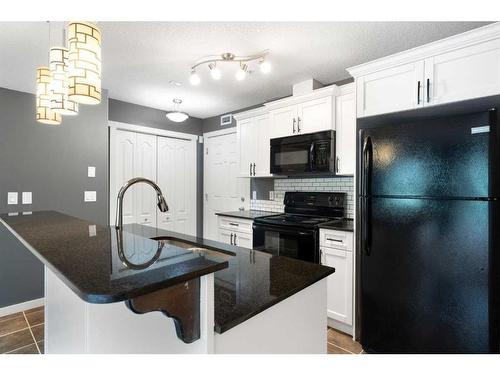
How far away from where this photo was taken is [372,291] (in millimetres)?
1980

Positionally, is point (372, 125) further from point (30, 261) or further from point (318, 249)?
point (30, 261)

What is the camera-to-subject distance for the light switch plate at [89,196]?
3.21 meters

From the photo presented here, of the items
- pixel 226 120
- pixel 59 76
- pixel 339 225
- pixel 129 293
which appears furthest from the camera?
pixel 226 120

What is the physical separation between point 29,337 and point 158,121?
9.40ft

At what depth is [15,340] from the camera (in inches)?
92.7

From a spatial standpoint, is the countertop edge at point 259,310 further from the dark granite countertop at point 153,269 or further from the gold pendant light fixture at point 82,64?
the gold pendant light fixture at point 82,64

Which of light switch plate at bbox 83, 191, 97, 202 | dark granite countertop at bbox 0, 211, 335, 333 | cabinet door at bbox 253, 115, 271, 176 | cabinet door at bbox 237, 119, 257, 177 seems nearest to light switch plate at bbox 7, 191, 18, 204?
light switch plate at bbox 83, 191, 97, 202

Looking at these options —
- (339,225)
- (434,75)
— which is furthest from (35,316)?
(434,75)

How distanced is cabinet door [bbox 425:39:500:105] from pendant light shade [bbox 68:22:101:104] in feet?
6.51

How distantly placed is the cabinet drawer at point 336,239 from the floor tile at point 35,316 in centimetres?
276

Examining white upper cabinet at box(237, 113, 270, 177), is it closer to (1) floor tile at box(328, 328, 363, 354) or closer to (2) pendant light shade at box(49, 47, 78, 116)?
(1) floor tile at box(328, 328, 363, 354)

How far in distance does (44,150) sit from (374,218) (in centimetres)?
326

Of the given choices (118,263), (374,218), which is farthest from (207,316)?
(374,218)

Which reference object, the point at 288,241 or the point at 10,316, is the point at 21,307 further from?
the point at 288,241
